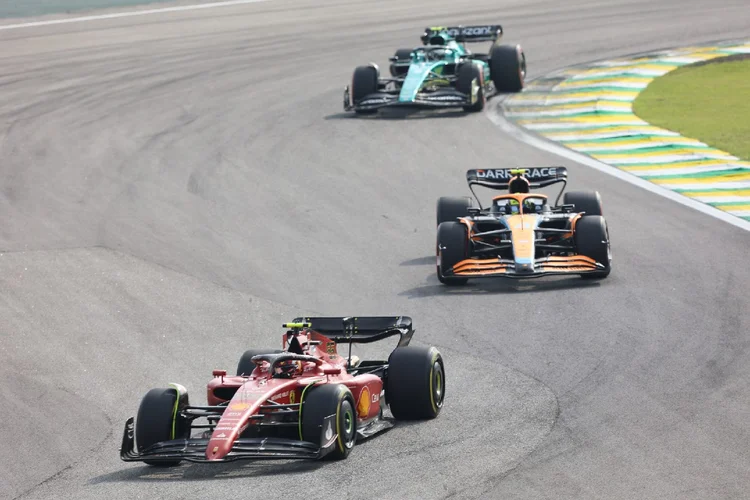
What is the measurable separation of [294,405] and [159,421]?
114cm

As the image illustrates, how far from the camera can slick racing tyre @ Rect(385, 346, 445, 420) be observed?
36.9 ft

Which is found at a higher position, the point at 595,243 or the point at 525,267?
the point at 595,243

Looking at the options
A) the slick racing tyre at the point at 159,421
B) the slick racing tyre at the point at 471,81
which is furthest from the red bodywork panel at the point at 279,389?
the slick racing tyre at the point at 471,81

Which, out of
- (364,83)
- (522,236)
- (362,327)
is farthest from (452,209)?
(364,83)

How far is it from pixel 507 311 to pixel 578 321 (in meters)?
0.96

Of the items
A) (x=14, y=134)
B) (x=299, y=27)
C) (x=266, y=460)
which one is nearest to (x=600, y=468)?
(x=266, y=460)

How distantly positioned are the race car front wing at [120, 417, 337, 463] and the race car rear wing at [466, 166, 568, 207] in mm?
7850

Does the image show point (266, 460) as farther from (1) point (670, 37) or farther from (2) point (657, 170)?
(1) point (670, 37)

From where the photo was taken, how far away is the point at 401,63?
26766mm

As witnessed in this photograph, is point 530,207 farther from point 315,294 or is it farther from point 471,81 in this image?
point 471,81

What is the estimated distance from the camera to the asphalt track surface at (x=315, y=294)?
32.7 ft

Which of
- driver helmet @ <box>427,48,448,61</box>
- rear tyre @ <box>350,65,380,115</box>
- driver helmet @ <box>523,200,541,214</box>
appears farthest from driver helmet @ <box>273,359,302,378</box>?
driver helmet @ <box>427,48,448,61</box>

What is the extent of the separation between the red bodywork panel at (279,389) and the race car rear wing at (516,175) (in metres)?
6.22

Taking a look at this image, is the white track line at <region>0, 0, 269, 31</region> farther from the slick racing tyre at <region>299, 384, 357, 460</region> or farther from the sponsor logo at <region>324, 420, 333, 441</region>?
the sponsor logo at <region>324, 420, 333, 441</region>
